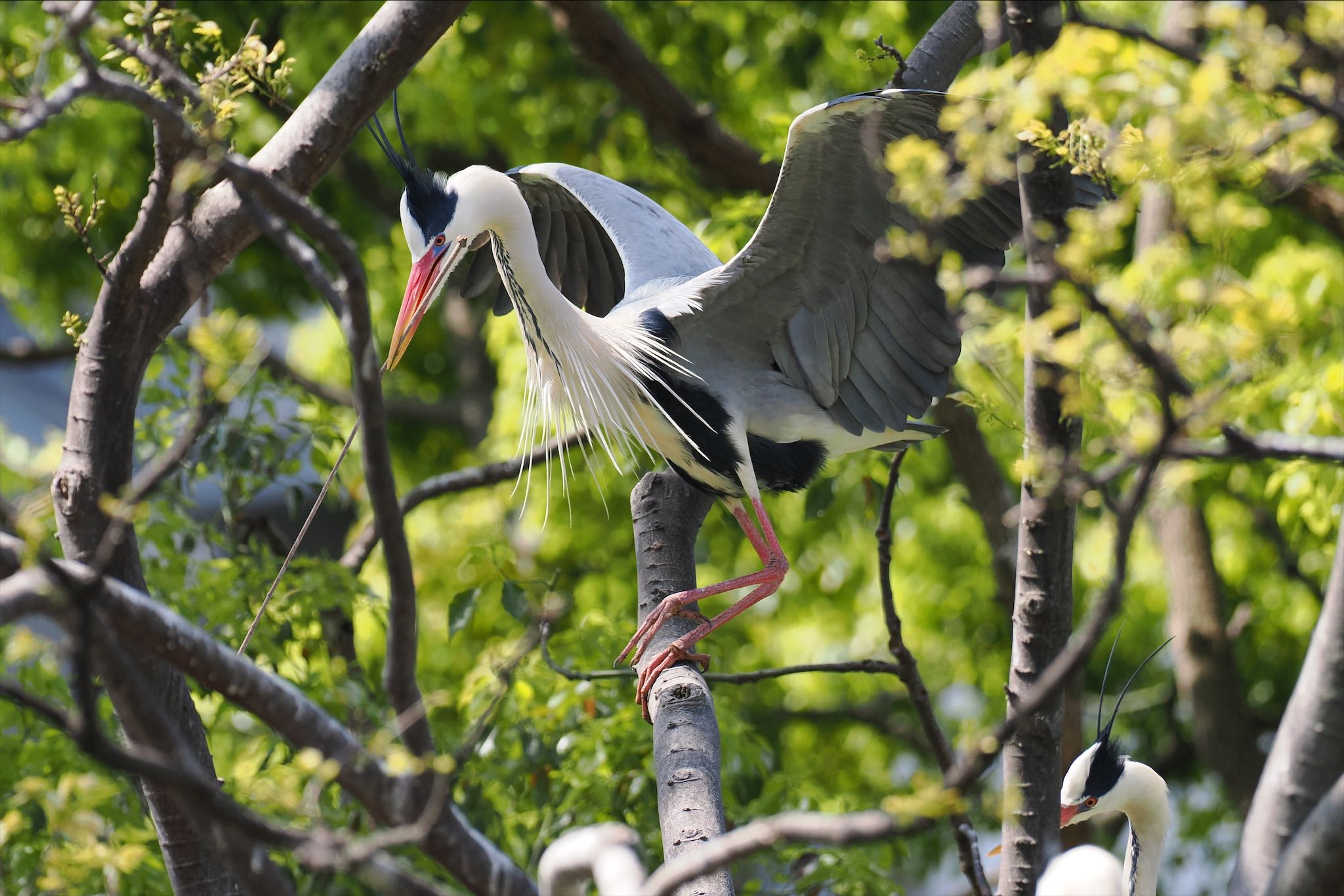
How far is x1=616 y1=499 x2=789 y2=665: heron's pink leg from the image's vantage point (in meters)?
2.70

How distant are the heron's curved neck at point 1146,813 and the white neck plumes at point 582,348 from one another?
1299 millimetres

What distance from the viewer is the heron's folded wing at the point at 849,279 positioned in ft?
8.48

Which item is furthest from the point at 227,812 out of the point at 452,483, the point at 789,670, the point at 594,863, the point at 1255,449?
the point at 452,483

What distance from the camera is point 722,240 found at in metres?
4.00

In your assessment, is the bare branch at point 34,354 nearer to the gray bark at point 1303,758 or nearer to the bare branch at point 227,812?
the gray bark at point 1303,758

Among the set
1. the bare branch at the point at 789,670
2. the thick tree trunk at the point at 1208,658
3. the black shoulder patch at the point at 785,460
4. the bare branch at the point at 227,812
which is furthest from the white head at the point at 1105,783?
the thick tree trunk at the point at 1208,658

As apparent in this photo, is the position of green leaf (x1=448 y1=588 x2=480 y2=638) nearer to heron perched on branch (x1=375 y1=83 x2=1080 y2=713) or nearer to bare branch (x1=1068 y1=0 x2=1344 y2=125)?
heron perched on branch (x1=375 y1=83 x2=1080 y2=713)

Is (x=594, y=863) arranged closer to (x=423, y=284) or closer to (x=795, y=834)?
(x=795, y=834)

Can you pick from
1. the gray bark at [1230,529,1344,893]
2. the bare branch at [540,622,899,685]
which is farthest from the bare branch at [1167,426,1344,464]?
the bare branch at [540,622,899,685]

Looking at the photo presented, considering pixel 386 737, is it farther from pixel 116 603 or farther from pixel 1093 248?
pixel 1093 248

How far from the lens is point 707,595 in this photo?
2.77m

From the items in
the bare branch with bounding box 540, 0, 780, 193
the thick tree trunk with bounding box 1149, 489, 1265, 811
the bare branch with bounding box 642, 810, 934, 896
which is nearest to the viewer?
the bare branch with bounding box 642, 810, 934, 896

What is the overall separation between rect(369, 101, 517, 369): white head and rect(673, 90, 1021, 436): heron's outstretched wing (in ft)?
1.57

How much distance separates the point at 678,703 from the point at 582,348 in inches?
36.8
